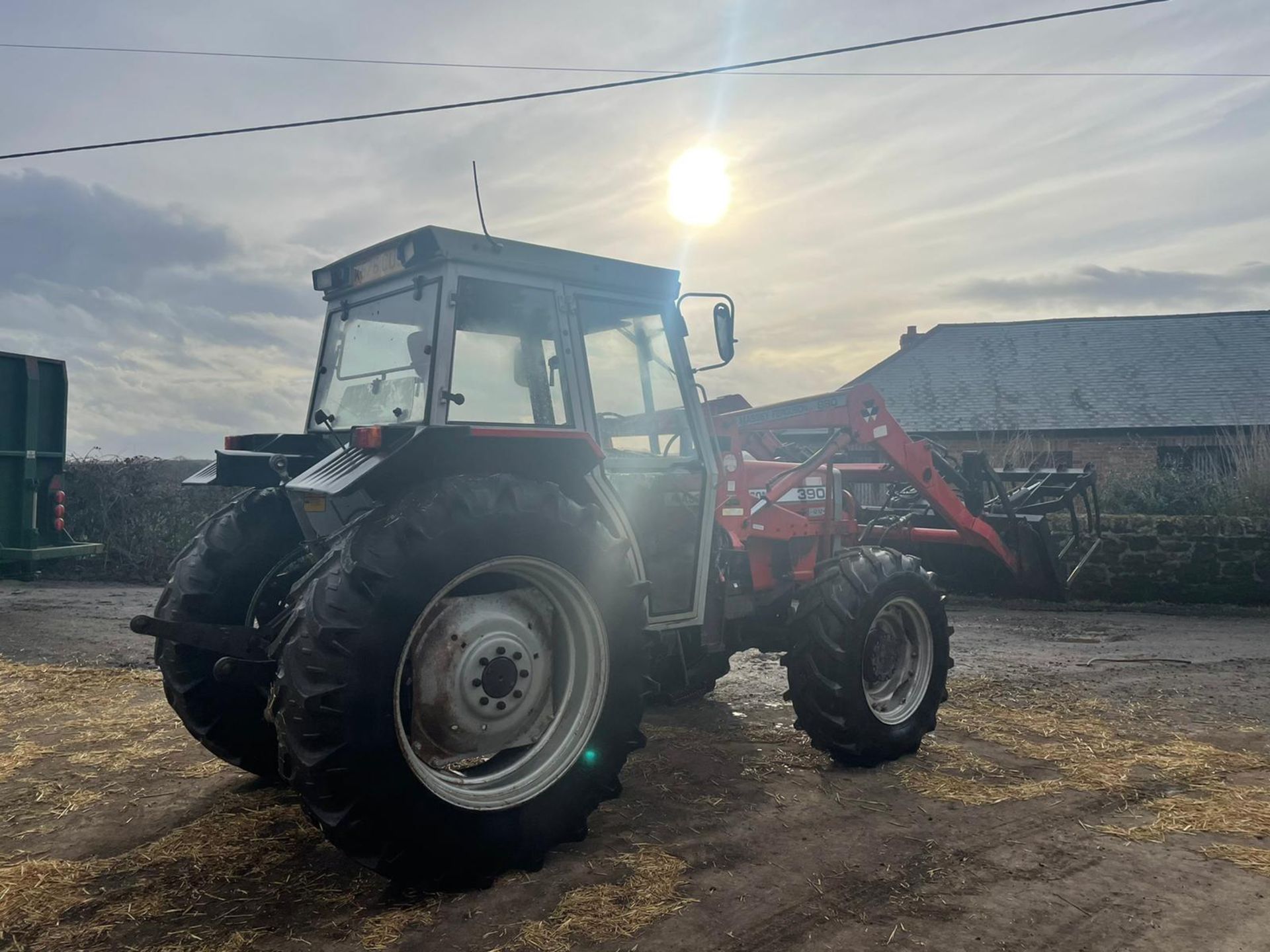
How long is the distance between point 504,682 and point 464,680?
16cm

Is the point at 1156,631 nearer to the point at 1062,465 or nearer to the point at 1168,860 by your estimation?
the point at 1062,465

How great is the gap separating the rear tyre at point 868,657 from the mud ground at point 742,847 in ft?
0.61

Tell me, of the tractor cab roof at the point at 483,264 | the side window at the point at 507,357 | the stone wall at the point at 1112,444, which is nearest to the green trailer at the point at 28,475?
the tractor cab roof at the point at 483,264

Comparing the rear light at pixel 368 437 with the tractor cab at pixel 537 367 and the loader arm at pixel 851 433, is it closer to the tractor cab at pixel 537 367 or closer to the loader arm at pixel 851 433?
the tractor cab at pixel 537 367

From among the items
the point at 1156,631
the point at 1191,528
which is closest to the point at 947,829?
the point at 1156,631

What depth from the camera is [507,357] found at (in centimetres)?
420

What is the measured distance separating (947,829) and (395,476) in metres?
2.82

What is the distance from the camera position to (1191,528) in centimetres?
1251

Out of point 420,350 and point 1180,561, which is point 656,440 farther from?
point 1180,561

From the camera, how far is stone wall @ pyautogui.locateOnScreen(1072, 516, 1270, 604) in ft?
40.2

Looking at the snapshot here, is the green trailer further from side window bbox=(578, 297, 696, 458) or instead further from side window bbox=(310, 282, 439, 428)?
side window bbox=(578, 297, 696, 458)

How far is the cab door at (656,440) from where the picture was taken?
4.57 metres

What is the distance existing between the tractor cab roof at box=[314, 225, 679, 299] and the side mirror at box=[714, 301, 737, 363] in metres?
0.30

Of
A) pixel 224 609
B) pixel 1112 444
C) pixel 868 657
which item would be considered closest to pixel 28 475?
pixel 224 609
